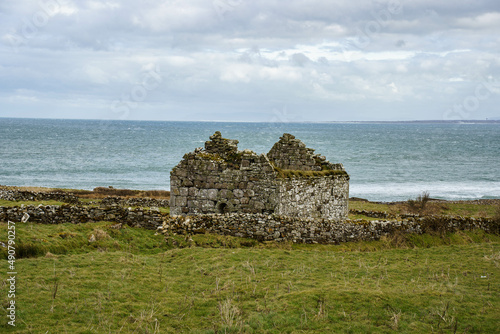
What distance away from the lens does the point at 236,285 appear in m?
12.0

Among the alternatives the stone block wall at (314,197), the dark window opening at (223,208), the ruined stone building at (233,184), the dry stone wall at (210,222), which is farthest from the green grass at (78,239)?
the stone block wall at (314,197)

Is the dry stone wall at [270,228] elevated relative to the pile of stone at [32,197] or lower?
elevated

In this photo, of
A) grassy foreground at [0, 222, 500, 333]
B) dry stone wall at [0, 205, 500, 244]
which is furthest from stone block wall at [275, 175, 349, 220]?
grassy foreground at [0, 222, 500, 333]

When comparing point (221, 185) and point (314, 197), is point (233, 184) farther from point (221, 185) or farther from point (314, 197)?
point (314, 197)

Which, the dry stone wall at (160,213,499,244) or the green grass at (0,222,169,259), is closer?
the green grass at (0,222,169,259)

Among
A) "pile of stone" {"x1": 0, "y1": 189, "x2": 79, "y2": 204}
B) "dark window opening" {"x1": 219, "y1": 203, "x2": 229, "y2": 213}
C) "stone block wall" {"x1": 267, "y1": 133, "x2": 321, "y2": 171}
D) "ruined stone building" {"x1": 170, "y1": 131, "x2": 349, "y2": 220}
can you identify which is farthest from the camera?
"pile of stone" {"x1": 0, "y1": 189, "x2": 79, "y2": 204}

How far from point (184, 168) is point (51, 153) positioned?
3704 inches

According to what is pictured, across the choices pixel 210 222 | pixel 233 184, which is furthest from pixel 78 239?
pixel 233 184

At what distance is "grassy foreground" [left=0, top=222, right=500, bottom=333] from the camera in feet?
30.9

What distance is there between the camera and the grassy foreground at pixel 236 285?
9430 millimetres

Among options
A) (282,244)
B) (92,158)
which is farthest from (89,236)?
(92,158)

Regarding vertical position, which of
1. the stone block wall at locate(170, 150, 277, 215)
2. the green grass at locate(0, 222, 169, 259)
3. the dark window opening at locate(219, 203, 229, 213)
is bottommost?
the green grass at locate(0, 222, 169, 259)

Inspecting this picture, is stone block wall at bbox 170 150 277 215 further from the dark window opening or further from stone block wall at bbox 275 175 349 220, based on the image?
stone block wall at bbox 275 175 349 220

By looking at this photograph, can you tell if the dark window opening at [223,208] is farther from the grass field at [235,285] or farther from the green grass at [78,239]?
the green grass at [78,239]
